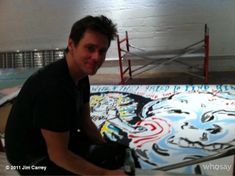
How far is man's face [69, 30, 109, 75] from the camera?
121cm

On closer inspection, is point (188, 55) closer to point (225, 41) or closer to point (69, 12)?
point (225, 41)

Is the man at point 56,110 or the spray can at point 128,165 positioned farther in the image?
the spray can at point 128,165

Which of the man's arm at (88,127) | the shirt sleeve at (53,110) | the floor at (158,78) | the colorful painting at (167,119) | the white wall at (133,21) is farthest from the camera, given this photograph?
the white wall at (133,21)

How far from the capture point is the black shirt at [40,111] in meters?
1.13

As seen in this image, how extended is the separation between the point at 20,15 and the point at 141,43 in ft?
7.30

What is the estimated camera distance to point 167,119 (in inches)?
110

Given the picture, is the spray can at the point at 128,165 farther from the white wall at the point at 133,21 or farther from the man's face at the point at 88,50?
the white wall at the point at 133,21

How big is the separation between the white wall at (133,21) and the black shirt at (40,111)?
3.41m

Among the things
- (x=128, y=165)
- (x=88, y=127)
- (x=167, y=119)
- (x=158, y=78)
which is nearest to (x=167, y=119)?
(x=167, y=119)

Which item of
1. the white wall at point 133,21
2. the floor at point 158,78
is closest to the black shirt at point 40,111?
the floor at point 158,78

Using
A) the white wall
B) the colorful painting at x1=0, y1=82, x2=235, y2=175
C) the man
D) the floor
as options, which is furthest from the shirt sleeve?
the white wall

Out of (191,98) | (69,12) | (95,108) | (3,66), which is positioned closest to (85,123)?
(95,108)

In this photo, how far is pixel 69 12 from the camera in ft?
16.1

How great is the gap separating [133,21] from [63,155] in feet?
12.5
